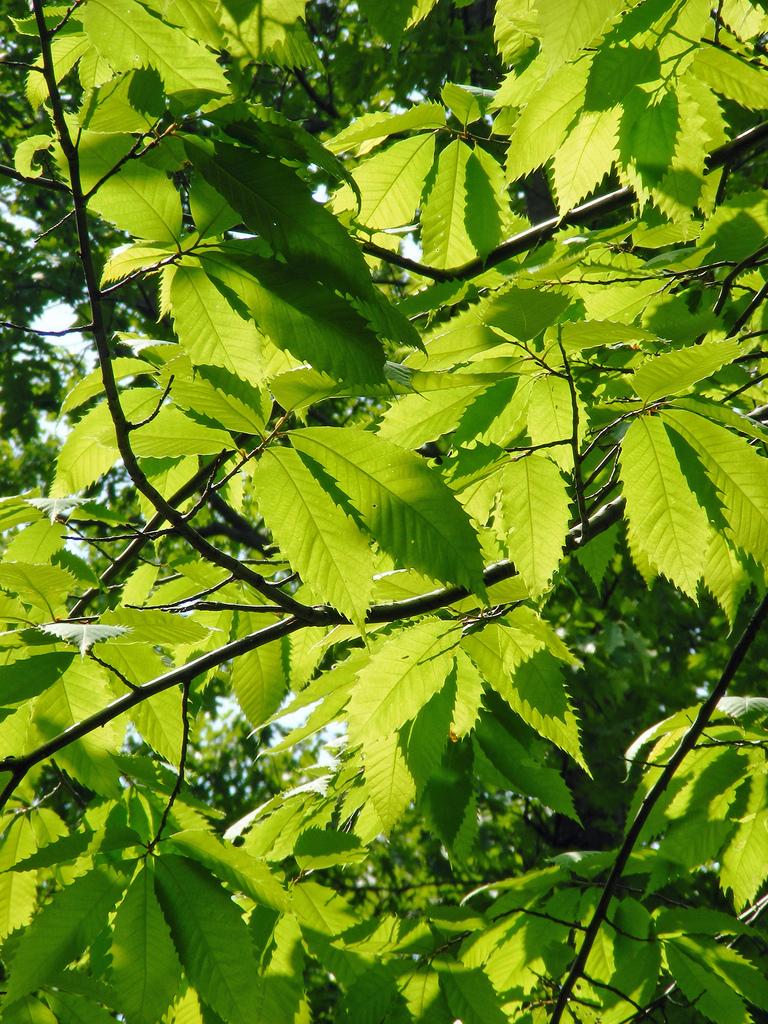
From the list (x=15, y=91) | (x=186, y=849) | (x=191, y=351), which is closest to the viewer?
(x=191, y=351)

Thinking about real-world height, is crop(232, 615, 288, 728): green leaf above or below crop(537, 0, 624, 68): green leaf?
below

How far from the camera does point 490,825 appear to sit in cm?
675

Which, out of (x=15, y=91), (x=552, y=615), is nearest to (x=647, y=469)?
(x=552, y=615)

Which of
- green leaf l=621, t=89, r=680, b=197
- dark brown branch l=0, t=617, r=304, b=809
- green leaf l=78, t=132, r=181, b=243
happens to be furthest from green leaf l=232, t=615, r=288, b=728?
green leaf l=621, t=89, r=680, b=197

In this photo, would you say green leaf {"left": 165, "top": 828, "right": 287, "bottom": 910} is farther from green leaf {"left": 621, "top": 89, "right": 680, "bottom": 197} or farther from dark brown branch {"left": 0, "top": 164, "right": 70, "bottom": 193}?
green leaf {"left": 621, "top": 89, "right": 680, "bottom": 197}

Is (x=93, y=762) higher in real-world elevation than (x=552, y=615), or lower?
higher

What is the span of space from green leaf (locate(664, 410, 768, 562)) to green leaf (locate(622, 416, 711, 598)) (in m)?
0.03

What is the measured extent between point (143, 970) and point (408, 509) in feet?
2.15

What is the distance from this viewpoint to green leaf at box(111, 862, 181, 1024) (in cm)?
104

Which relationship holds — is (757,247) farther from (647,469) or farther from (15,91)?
(15,91)

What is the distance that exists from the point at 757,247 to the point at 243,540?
18.1ft

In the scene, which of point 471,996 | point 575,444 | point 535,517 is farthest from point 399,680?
point 471,996

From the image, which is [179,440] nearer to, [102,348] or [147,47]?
[102,348]

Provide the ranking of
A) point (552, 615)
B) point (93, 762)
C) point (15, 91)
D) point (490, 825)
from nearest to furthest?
point (93, 762), point (552, 615), point (15, 91), point (490, 825)
